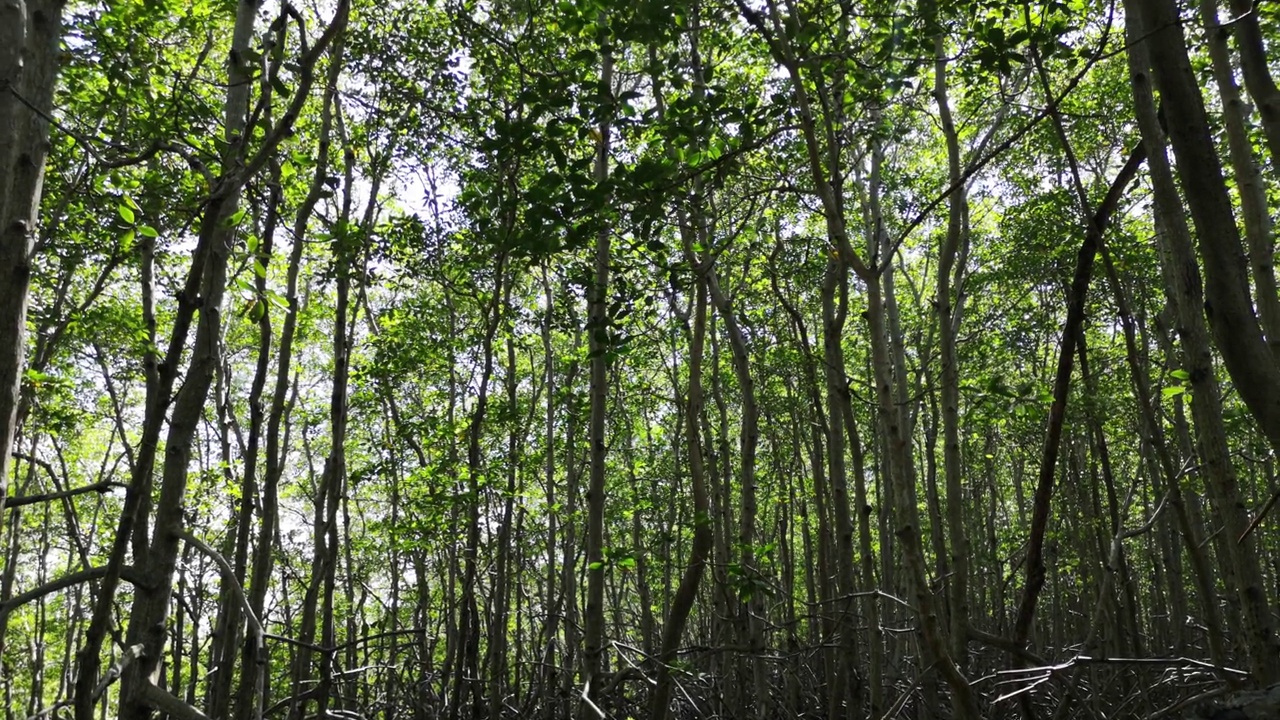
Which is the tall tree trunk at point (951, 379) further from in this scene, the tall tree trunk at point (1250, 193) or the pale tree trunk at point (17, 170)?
the pale tree trunk at point (17, 170)

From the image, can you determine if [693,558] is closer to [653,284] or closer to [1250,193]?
[653,284]

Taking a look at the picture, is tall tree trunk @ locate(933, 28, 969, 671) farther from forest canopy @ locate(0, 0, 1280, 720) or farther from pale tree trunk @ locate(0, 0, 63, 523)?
pale tree trunk @ locate(0, 0, 63, 523)

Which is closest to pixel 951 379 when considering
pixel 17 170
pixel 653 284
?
pixel 653 284

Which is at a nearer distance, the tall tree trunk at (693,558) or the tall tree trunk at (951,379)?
the tall tree trunk at (693,558)

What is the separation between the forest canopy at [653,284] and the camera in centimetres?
188

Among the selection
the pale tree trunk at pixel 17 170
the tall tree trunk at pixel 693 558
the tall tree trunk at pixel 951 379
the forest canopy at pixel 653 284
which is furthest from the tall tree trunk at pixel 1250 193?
the pale tree trunk at pixel 17 170

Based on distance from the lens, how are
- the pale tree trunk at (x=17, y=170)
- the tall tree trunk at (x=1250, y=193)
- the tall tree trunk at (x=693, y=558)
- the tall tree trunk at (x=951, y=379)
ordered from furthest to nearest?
the tall tree trunk at (x=951, y=379) → the tall tree trunk at (x=693, y=558) → the tall tree trunk at (x=1250, y=193) → the pale tree trunk at (x=17, y=170)

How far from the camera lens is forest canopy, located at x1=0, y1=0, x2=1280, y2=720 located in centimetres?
188

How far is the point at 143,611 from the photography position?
187 centimetres

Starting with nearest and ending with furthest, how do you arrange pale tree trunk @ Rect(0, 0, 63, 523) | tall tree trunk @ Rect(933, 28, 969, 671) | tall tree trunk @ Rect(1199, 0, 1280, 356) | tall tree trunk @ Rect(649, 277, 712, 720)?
1. pale tree trunk @ Rect(0, 0, 63, 523)
2. tall tree trunk @ Rect(1199, 0, 1280, 356)
3. tall tree trunk @ Rect(649, 277, 712, 720)
4. tall tree trunk @ Rect(933, 28, 969, 671)

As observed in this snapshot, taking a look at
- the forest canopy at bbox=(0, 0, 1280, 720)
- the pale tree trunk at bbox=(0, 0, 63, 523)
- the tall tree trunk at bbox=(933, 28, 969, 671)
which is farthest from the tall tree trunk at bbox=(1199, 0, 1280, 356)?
the pale tree trunk at bbox=(0, 0, 63, 523)

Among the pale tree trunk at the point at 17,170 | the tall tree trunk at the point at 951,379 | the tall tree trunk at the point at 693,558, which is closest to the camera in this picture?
the pale tree trunk at the point at 17,170

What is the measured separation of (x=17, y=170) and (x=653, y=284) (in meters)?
3.52

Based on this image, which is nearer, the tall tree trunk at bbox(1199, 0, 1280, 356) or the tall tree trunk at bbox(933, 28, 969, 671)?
the tall tree trunk at bbox(1199, 0, 1280, 356)
